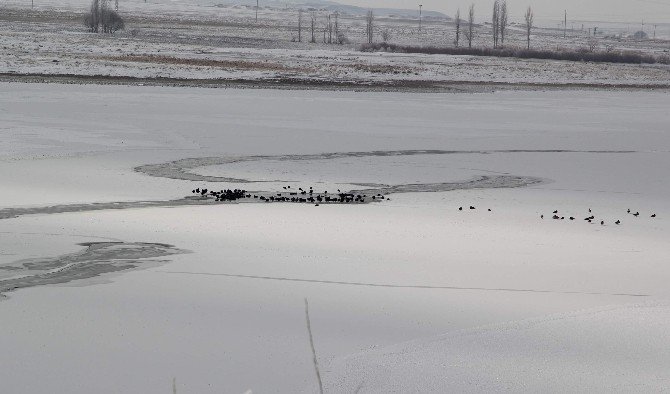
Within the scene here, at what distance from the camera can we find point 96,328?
734 centimetres

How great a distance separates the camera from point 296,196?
1462 centimetres

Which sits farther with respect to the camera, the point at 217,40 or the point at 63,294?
the point at 217,40

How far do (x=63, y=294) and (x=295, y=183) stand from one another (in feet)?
26.0

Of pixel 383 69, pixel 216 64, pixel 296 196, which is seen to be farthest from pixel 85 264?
pixel 383 69

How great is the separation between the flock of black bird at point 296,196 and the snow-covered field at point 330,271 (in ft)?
1.36

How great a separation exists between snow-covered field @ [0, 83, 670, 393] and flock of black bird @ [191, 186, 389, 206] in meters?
0.41

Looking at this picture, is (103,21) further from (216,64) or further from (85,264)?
(85,264)

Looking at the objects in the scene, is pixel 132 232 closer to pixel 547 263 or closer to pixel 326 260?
pixel 326 260

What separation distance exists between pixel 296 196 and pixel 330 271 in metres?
5.29

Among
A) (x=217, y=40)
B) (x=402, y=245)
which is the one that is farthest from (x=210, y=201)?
(x=217, y=40)

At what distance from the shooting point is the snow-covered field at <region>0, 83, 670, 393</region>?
673cm

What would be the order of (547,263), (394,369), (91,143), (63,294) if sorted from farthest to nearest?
1. (91,143)
2. (547,263)
3. (63,294)
4. (394,369)


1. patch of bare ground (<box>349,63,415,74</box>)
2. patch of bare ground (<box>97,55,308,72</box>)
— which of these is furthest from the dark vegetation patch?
patch of bare ground (<box>97,55,308,72</box>)

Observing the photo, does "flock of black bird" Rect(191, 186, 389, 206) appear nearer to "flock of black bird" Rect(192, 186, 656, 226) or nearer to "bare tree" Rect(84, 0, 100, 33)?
"flock of black bird" Rect(192, 186, 656, 226)
